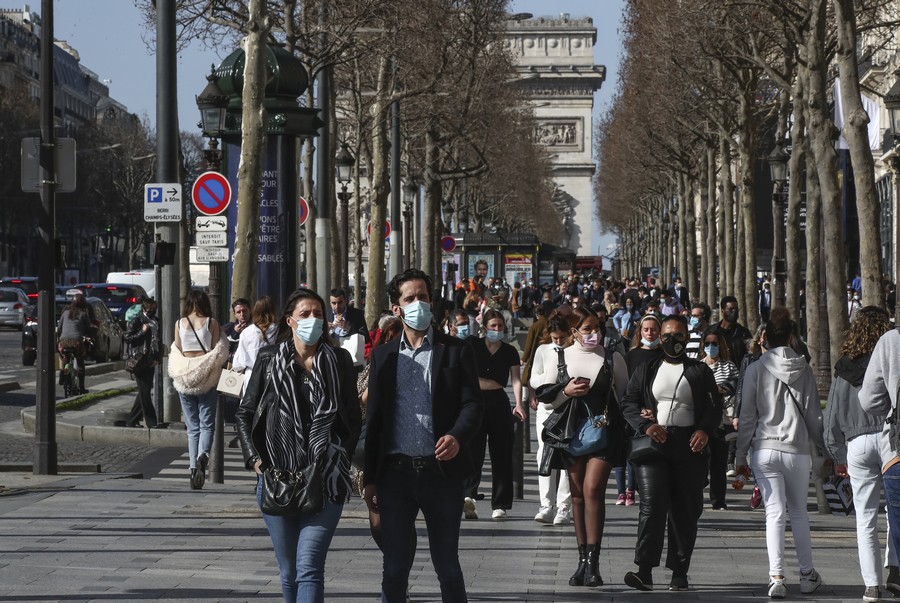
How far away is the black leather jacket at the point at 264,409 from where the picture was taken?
730 centimetres

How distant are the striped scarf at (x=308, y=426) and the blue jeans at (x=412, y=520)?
272mm

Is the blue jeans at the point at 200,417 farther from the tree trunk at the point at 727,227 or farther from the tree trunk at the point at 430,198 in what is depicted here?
the tree trunk at the point at 430,198

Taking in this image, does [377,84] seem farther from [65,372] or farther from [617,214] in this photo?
[617,214]

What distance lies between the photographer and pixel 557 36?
4656 inches

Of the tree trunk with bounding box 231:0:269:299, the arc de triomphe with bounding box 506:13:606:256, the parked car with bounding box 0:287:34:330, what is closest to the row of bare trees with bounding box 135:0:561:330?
the tree trunk with bounding box 231:0:269:299

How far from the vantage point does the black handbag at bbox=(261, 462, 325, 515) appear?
23.2 feet

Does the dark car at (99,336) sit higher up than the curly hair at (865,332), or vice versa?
the curly hair at (865,332)

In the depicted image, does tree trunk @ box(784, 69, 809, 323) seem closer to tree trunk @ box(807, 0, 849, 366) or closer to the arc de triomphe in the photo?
tree trunk @ box(807, 0, 849, 366)

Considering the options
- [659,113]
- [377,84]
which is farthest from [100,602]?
[659,113]

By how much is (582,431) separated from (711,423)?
833 mm

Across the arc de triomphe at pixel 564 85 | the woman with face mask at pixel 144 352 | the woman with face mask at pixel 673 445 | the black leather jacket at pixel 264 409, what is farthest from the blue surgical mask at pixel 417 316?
the arc de triomphe at pixel 564 85

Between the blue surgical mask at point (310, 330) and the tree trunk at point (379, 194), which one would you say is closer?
the blue surgical mask at point (310, 330)

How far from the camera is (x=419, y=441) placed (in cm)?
741

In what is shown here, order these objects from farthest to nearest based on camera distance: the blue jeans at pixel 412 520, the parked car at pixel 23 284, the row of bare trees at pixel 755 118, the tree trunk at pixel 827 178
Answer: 1. the parked car at pixel 23 284
2. the tree trunk at pixel 827 178
3. the row of bare trees at pixel 755 118
4. the blue jeans at pixel 412 520
